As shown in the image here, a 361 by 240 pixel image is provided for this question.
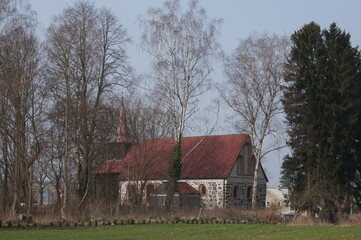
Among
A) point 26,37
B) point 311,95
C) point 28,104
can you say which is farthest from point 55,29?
point 311,95

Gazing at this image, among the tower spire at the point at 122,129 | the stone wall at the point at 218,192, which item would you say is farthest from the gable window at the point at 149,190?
the tower spire at the point at 122,129

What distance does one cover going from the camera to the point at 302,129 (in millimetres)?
38531

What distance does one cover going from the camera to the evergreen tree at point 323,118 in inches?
1444

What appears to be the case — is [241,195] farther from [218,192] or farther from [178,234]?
[178,234]

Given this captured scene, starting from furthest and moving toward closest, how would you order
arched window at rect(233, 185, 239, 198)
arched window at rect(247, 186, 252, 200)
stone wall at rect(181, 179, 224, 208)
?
arched window at rect(247, 186, 252, 200)
arched window at rect(233, 185, 239, 198)
stone wall at rect(181, 179, 224, 208)

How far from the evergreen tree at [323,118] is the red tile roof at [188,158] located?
6.54m

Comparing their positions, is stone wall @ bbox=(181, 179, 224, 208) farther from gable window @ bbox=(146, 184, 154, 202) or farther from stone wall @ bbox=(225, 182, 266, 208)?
gable window @ bbox=(146, 184, 154, 202)

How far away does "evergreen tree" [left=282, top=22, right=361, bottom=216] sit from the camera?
36.7m

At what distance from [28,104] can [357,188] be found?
2254 centimetres

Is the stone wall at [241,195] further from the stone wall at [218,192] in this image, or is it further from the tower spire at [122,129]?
the tower spire at [122,129]

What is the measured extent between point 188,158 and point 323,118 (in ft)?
44.1

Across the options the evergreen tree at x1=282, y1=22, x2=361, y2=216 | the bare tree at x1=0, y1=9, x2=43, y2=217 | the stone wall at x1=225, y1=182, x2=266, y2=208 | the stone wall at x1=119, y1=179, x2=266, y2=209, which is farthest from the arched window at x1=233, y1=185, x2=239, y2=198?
the bare tree at x1=0, y1=9, x2=43, y2=217

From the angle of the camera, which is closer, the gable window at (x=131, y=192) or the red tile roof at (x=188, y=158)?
the gable window at (x=131, y=192)

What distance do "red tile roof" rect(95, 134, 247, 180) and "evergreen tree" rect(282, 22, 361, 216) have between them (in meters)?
6.54
